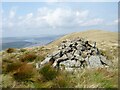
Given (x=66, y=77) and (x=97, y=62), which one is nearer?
(x=66, y=77)

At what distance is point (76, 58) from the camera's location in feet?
46.4

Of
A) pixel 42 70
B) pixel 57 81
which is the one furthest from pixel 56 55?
pixel 57 81

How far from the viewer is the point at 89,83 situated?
1045cm

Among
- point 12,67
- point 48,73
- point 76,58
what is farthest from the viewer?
point 76,58

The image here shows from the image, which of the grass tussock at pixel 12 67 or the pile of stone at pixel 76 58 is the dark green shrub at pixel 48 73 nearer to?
the grass tussock at pixel 12 67

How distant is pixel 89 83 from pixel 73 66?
306 centimetres

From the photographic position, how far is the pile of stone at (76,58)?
13680mm

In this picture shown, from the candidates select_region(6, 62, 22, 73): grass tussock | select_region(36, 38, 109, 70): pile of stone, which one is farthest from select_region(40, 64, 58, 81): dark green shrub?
select_region(36, 38, 109, 70): pile of stone

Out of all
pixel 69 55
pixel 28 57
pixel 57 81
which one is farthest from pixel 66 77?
pixel 28 57

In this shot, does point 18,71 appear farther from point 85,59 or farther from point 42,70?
point 85,59

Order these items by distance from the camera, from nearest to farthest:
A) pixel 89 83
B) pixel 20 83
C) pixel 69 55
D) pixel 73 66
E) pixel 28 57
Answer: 1. pixel 89 83
2. pixel 20 83
3. pixel 73 66
4. pixel 69 55
5. pixel 28 57

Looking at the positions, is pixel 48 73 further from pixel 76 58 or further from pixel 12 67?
pixel 76 58

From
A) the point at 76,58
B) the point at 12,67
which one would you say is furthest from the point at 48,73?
the point at 76,58

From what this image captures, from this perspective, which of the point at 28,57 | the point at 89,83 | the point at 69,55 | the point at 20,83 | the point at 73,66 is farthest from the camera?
the point at 28,57
